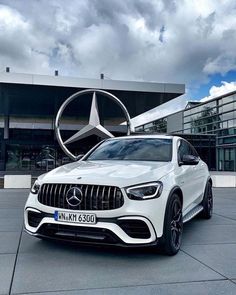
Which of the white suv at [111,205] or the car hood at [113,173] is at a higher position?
the car hood at [113,173]

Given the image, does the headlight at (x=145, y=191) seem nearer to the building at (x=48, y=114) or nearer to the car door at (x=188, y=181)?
the car door at (x=188, y=181)

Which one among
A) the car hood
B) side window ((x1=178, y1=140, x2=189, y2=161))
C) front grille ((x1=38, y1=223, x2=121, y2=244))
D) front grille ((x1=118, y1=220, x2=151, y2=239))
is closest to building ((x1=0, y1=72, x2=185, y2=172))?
side window ((x1=178, y1=140, x2=189, y2=161))

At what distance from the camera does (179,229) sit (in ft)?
16.7

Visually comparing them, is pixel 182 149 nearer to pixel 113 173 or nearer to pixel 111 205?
pixel 113 173

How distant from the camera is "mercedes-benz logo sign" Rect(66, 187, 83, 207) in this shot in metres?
4.48

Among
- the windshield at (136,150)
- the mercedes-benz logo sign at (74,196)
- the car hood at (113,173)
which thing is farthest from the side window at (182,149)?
the mercedes-benz logo sign at (74,196)

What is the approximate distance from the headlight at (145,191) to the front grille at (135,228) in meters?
0.30

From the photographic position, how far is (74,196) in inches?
177

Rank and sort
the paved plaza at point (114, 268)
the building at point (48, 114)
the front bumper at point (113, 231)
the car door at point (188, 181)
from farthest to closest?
1. the building at point (48, 114)
2. the car door at point (188, 181)
3. the front bumper at point (113, 231)
4. the paved plaza at point (114, 268)

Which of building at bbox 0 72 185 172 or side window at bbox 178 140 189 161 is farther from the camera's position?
building at bbox 0 72 185 172

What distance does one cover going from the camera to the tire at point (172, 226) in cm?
457

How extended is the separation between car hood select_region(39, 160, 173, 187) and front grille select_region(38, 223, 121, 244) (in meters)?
0.58

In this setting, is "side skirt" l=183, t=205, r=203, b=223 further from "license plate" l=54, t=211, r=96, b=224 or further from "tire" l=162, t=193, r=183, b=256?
"license plate" l=54, t=211, r=96, b=224

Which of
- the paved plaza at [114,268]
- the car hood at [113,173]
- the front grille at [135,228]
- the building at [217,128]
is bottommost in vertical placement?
the paved plaza at [114,268]
